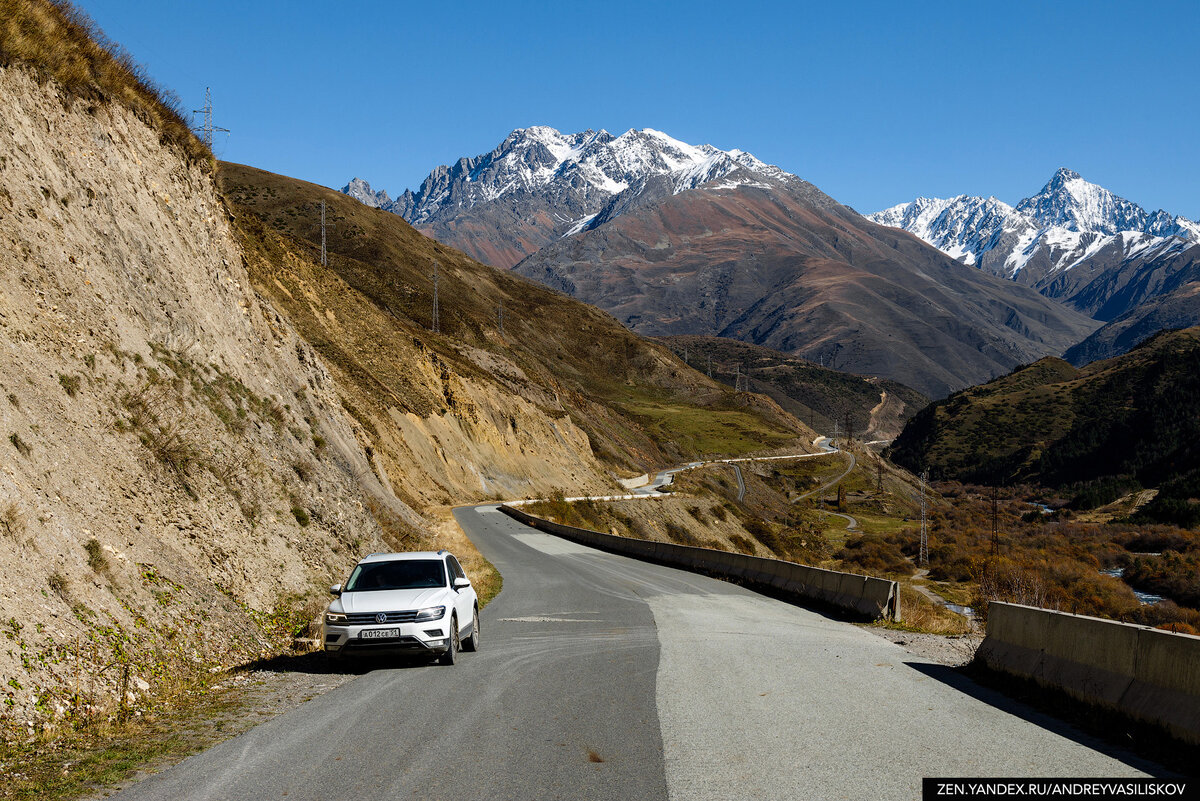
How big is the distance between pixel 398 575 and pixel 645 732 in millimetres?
5969

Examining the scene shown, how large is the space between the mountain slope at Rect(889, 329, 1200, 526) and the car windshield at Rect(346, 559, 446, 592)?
4491 inches

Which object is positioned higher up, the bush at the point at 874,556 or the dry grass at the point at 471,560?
the dry grass at the point at 471,560

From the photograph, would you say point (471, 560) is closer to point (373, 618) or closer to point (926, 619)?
point (926, 619)

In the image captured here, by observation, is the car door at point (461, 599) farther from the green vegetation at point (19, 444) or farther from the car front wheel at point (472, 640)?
the green vegetation at point (19, 444)

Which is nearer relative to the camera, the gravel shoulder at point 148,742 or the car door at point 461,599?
the gravel shoulder at point 148,742

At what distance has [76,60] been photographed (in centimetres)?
2083

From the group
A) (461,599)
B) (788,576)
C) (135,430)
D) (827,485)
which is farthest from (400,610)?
(827,485)

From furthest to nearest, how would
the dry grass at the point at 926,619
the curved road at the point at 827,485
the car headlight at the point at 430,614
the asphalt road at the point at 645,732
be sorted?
1. the curved road at the point at 827,485
2. the dry grass at the point at 926,619
3. the car headlight at the point at 430,614
4. the asphalt road at the point at 645,732

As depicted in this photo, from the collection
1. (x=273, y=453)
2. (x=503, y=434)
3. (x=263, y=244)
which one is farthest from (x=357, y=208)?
(x=273, y=453)

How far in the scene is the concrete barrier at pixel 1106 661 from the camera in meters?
8.12

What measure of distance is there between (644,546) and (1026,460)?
146693mm

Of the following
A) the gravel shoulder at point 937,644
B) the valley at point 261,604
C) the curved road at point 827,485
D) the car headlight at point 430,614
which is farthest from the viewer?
the curved road at point 827,485

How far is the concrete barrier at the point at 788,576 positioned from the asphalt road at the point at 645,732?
13.0 feet

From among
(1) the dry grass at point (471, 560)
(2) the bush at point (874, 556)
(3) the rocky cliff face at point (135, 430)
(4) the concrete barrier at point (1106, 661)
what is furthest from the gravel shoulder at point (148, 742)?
(2) the bush at point (874, 556)
